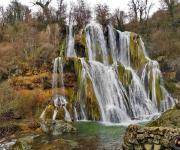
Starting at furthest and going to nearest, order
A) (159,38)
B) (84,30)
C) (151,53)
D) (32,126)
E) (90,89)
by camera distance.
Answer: (159,38), (151,53), (84,30), (90,89), (32,126)

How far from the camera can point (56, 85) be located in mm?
32062

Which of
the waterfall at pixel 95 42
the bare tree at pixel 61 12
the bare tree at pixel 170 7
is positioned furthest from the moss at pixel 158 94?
the bare tree at pixel 170 7

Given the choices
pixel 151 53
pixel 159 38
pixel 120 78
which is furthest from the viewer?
pixel 159 38

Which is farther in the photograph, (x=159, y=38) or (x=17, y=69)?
(x=159, y=38)

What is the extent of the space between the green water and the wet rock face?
485 cm

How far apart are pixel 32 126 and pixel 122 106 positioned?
8.81m

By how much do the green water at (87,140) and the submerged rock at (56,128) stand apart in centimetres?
77

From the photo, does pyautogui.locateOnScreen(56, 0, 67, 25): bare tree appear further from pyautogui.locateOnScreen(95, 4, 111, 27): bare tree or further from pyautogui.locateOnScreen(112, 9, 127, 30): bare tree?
pyautogui.locateOnScreen(112, 9, 127, 30): bare tree

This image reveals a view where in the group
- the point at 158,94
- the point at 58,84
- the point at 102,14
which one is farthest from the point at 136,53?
the point at 102,14

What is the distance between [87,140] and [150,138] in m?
8.56

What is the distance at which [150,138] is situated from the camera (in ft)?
40.5

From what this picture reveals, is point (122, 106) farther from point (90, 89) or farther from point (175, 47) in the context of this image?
point (175, 47)

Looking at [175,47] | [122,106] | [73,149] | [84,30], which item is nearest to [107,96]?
[122,106]

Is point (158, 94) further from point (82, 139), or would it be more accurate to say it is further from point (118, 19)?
point (118, 19)
